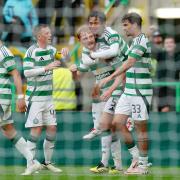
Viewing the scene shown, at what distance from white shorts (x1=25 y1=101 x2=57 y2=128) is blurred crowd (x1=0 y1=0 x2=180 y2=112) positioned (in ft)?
4.03

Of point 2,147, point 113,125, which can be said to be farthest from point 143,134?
point 2,147

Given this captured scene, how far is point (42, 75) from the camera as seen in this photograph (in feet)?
38.5

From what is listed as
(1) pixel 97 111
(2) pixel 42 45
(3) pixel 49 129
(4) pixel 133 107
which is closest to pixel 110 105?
(1) pixel 97 111

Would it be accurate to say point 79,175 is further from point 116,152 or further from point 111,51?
point 111,51

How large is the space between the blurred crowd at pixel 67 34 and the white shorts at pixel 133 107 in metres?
1.54

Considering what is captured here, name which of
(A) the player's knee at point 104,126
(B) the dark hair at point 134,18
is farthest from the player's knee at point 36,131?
(B) the dark hair at point 134,18

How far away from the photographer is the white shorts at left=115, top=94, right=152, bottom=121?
11.2m

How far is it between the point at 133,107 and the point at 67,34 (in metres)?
2.53

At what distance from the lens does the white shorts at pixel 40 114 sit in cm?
1173

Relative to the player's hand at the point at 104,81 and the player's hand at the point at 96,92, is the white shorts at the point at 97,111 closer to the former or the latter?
the player's hand at the point at 96,92

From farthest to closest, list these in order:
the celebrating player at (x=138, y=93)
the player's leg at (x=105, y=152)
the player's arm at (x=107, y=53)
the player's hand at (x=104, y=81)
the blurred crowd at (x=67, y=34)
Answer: the blurred crowd at (x=67, y=34), the player's leg at (x=105, y=152), the player's arm at (x=107, y=53), the celebrating player at (x=138, y=93), the player's hand at (x=104, y=81)

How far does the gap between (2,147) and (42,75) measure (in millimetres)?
1548

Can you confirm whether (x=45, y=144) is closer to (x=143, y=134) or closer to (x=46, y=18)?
(x=143, y=134)

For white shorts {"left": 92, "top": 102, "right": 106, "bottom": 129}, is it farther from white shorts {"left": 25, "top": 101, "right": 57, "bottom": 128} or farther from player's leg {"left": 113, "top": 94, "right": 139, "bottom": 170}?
white shorts {"left": 25, "top": 101, "right": 57, "bottom": 128}
